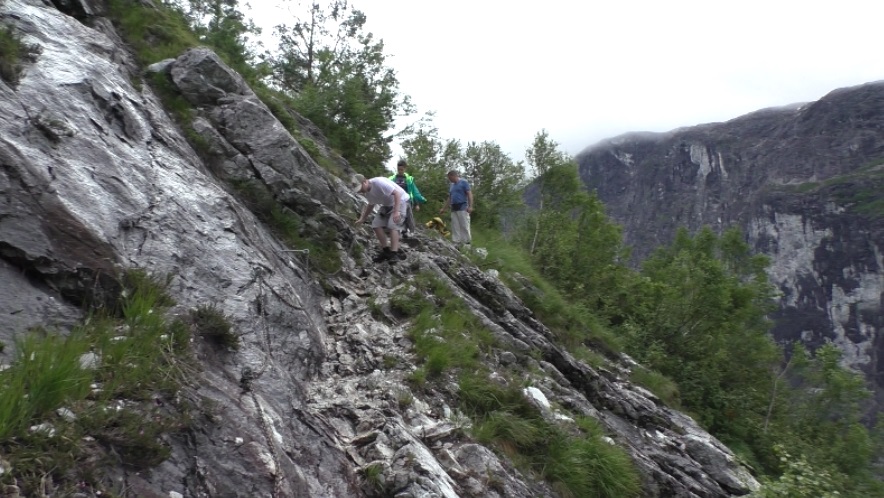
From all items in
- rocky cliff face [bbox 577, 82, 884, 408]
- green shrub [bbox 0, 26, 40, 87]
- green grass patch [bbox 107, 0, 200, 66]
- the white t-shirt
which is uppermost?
green grass patch [bbox 107, 0, 200, 66]

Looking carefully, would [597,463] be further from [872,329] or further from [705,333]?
[872,329]

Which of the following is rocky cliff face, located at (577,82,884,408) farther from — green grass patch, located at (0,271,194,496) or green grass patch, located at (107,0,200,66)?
green grass patch, located at (0,271,194,496)

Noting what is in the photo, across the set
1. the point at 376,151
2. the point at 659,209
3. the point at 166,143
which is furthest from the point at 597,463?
the point at 659,209

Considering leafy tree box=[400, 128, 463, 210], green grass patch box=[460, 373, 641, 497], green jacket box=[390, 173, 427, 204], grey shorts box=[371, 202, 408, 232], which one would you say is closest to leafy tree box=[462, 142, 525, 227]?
leafy tree box=[400, 128, 463, 210]

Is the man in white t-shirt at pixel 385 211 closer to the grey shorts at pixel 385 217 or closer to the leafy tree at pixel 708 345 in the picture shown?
the grey shorts at pixel 385 217

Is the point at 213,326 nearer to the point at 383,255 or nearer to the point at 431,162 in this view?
the point at 383,255

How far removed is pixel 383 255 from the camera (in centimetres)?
1016

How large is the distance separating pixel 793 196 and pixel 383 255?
130974 mm

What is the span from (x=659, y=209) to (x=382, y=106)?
139918 millimetres

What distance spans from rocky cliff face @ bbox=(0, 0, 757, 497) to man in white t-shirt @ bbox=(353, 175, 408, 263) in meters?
0.35

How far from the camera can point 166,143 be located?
747 cm

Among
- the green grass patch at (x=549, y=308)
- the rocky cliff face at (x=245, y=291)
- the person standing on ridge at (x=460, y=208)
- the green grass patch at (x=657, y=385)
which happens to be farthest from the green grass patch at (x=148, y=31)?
the green grass patch at (x=657, y=385)

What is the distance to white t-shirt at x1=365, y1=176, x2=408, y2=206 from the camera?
10.2 metres

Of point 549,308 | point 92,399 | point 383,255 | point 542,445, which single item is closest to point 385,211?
point 383,255
